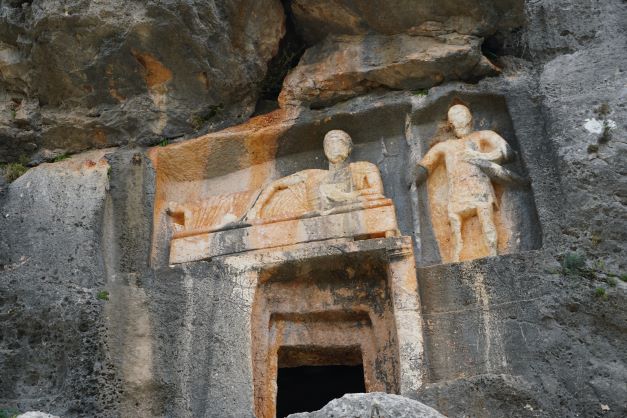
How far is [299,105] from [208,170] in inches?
42.3

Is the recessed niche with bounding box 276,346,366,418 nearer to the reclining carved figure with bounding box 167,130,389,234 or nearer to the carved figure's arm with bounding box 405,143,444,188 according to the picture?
the reclining carved figure with bounding box 167,130,389,234

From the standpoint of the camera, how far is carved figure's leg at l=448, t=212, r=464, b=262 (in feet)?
25.3

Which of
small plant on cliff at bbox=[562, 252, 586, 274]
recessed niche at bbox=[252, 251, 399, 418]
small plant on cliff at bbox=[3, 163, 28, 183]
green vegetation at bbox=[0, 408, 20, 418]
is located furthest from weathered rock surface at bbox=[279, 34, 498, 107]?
green vegetation at bbox=[0, 408, 20, 418]

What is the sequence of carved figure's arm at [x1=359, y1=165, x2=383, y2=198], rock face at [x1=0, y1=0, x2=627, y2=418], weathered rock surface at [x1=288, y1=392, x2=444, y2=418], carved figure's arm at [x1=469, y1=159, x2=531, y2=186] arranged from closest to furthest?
weathered rock surface at [x1=288, y1=392, x2=444, y2=418], rock face at [x1=0, y1=0, x2=627, y2=418], carved figure's arm at [x1=469, y1=159, x2=531, y2=186], carved figure's arm at [x1=359, y1=165, x2=383, y2=198]

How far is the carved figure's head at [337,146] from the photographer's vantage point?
841cm

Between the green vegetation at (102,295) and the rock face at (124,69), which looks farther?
the rock face at (124,69)

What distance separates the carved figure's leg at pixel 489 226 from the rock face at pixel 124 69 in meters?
2.62

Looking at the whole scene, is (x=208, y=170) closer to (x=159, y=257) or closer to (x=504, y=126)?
(x=159, y=257)

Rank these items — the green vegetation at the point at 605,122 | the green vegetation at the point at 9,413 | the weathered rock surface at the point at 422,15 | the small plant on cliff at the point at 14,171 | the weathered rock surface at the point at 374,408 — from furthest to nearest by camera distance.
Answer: the small plant on cliff at the point at 14,171 → the weathered rock surface at the point at 422,15 → the green vegetation at the point at 605,122 → the green vegetation at the point at 9,413 → the weathered rock surface at the point at 374,408

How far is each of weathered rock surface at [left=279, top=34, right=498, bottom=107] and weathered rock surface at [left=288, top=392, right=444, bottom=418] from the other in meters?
4.20

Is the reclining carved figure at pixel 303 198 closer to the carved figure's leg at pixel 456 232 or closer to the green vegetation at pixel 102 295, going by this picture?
the carved figure's leg at pixel 456 232

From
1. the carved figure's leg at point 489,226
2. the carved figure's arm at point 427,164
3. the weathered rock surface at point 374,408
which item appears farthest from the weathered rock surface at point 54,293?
the carved figure's leg at point 489,226

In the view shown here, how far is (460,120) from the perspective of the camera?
8.30 meters

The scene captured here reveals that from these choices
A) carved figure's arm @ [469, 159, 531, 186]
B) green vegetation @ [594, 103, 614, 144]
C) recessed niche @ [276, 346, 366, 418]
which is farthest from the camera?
recessed niche @ [276, 346, 366, 418]
